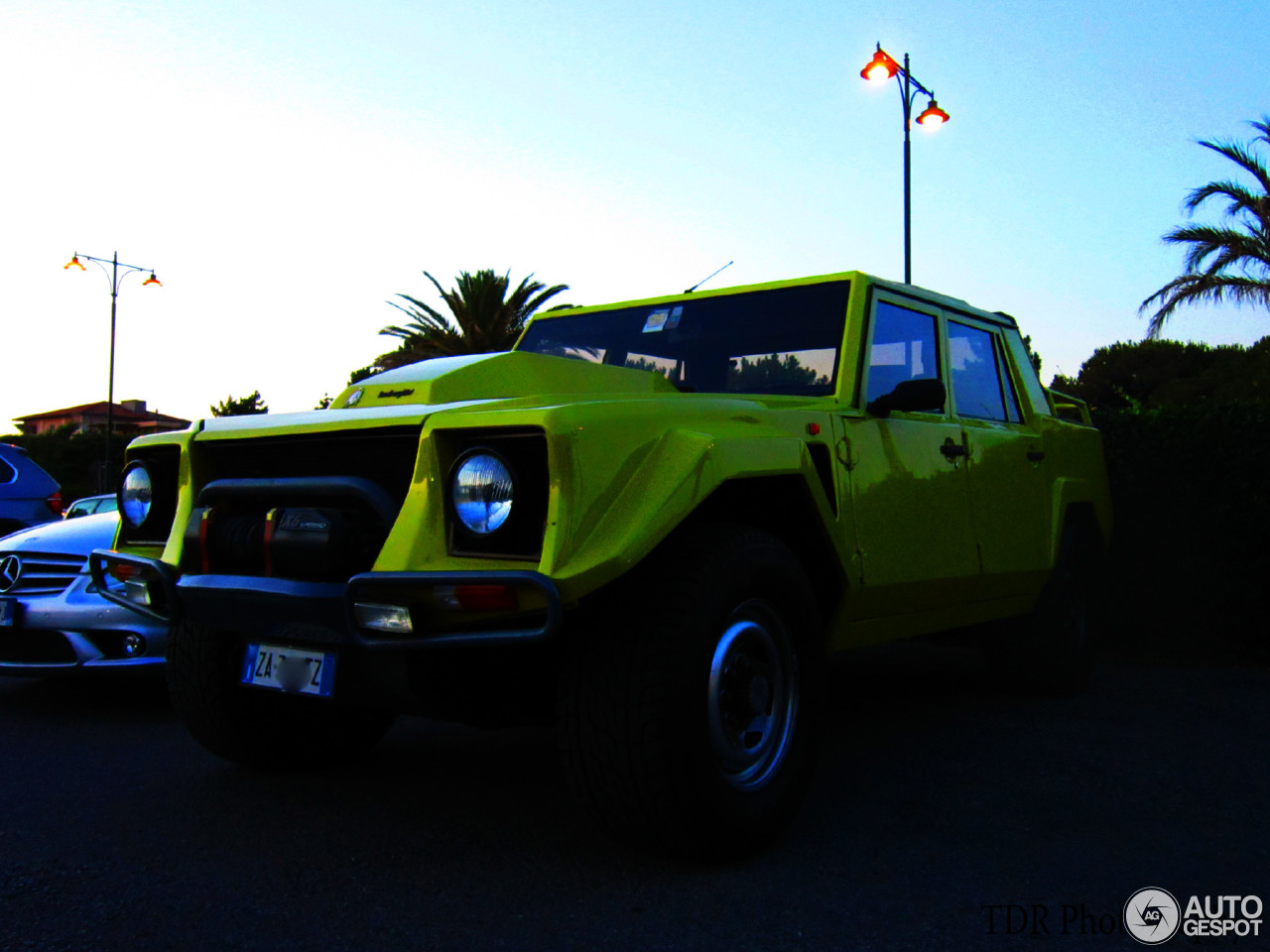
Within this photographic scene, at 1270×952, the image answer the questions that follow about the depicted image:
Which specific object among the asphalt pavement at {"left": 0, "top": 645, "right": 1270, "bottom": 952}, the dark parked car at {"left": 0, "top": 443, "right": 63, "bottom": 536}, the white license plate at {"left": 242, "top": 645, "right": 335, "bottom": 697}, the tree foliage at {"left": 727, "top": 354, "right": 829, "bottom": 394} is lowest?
the asphalt pavement at {"left": 0, "top": 645, "right": 1270, "bottom": 952}

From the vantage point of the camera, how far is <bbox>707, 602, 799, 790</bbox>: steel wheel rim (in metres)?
2.95

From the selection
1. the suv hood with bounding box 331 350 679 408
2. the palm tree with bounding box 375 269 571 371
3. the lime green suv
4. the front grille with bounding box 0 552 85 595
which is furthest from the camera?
the palm tree with bounding box 375 269 571 371

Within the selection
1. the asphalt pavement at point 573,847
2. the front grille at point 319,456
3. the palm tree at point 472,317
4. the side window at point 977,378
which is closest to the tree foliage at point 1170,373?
the palm tree at point 472,317

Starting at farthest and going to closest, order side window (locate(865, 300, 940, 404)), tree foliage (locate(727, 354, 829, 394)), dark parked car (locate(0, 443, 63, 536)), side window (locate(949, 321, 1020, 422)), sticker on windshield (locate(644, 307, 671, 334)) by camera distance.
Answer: dark parked car (locate(0, 443, 63, 536))
side window (locate(949, 321, 1020, 422))
sticker on windshield (locate(644, 307, 671, 334))
side window (locate(865, 300, 940, 404))
tree foliage (locate(727, 354, 829, 394))

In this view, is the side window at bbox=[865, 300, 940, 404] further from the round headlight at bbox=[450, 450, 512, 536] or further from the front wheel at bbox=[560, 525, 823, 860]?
the round headlight at bbox=[450, 450, 512, 536]

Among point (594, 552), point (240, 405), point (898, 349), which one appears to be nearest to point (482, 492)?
point (594, 552)

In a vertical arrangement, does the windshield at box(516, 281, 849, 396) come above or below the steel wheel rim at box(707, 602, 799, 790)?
above

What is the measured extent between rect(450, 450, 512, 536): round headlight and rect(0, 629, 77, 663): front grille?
3217 millimetres

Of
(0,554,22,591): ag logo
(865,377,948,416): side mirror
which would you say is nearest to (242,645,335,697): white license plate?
(865,377,948,416): side mirror

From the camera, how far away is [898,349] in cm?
434

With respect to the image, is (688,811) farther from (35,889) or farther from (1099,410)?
(1099,410)

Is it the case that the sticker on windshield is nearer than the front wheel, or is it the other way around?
the front wheel

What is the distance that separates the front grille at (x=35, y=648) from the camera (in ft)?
16.5

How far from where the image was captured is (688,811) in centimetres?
277
